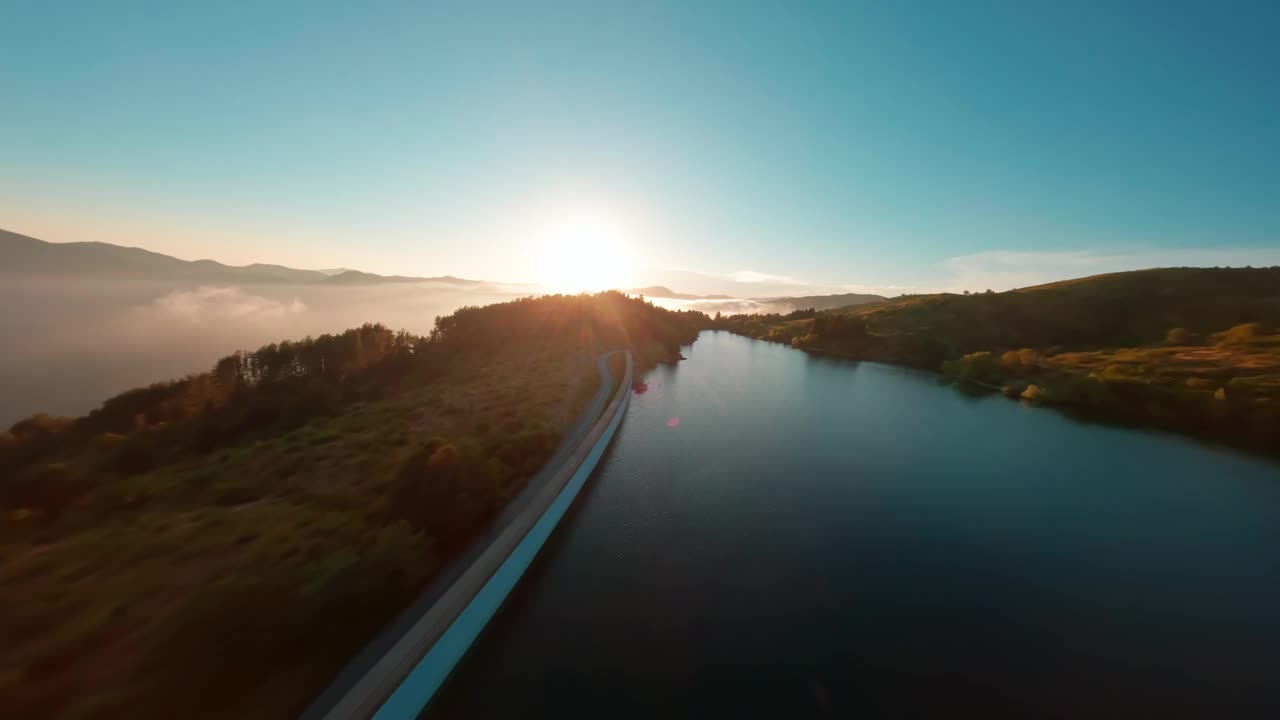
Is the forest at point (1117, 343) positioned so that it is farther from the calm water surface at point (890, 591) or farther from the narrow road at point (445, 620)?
the narrow road at point (445, 620)

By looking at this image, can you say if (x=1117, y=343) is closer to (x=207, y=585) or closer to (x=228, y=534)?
(x=207, y=585)

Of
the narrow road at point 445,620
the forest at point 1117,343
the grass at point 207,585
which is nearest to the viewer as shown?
the grass at point 207,585

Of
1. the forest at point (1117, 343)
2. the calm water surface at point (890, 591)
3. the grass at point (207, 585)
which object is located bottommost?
the calm water surface at point (890, 591)

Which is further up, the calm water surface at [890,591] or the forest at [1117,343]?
the forest at [1117,343]

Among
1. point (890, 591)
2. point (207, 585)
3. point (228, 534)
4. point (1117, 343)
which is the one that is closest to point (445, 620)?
point (207, 585)

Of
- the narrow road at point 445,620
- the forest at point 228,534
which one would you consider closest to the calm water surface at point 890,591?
the narrow road at point 445,620

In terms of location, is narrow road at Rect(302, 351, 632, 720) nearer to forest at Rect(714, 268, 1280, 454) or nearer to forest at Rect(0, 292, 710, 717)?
forest at Rect(0, 292, 710, 717)
